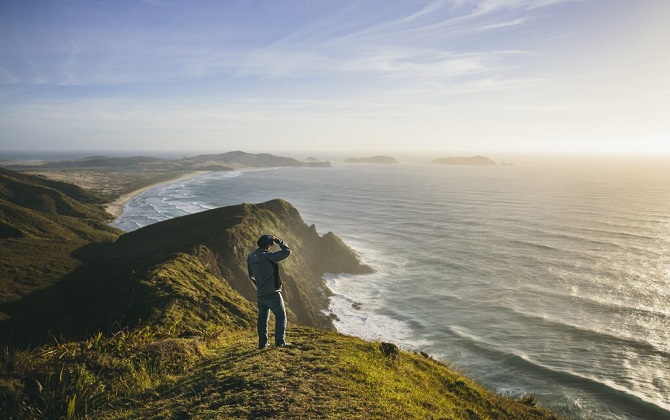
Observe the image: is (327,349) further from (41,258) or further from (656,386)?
(41,258)

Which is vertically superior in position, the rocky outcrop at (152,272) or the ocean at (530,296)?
the rocky outcrop at (152,272)

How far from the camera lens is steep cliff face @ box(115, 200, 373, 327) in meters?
38.6

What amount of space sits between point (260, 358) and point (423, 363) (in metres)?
7.26

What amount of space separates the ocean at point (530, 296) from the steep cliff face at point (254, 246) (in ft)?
10.6

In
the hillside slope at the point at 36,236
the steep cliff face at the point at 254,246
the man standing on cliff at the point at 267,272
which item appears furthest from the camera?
the steep cliff face at the point at 254,246

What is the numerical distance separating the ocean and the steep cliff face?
127 inches

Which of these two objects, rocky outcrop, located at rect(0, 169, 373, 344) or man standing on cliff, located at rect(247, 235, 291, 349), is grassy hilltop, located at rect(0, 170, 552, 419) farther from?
man standing on cliff, located at rect(247, 235, 291, 349)

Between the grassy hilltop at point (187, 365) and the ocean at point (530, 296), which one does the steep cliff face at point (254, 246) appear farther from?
the grassy hilltop at point (187, 365)

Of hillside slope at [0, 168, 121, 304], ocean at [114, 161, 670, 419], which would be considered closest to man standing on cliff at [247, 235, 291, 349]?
ocean at [114, 161, 670, 419]

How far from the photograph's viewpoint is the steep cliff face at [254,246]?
3862 centimetres

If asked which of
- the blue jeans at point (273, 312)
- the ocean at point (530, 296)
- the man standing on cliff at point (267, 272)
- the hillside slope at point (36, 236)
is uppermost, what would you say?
the man standing on cliff at point (267, 272)

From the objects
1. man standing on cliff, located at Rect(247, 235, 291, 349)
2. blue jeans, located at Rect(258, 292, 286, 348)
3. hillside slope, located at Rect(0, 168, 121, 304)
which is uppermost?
man standing on cliff, located at Rect(247, 235, 291, 349)

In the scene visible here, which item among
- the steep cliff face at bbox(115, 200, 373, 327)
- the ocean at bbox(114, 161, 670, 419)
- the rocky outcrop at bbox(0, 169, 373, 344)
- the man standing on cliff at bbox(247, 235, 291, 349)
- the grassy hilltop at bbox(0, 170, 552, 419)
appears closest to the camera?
the grassy hilltop at bbox(0, 170, 552, 419)

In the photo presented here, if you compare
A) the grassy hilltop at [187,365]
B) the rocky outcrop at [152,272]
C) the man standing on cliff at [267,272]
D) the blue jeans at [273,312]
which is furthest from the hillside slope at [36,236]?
the man standing on cliff at [267,272]
